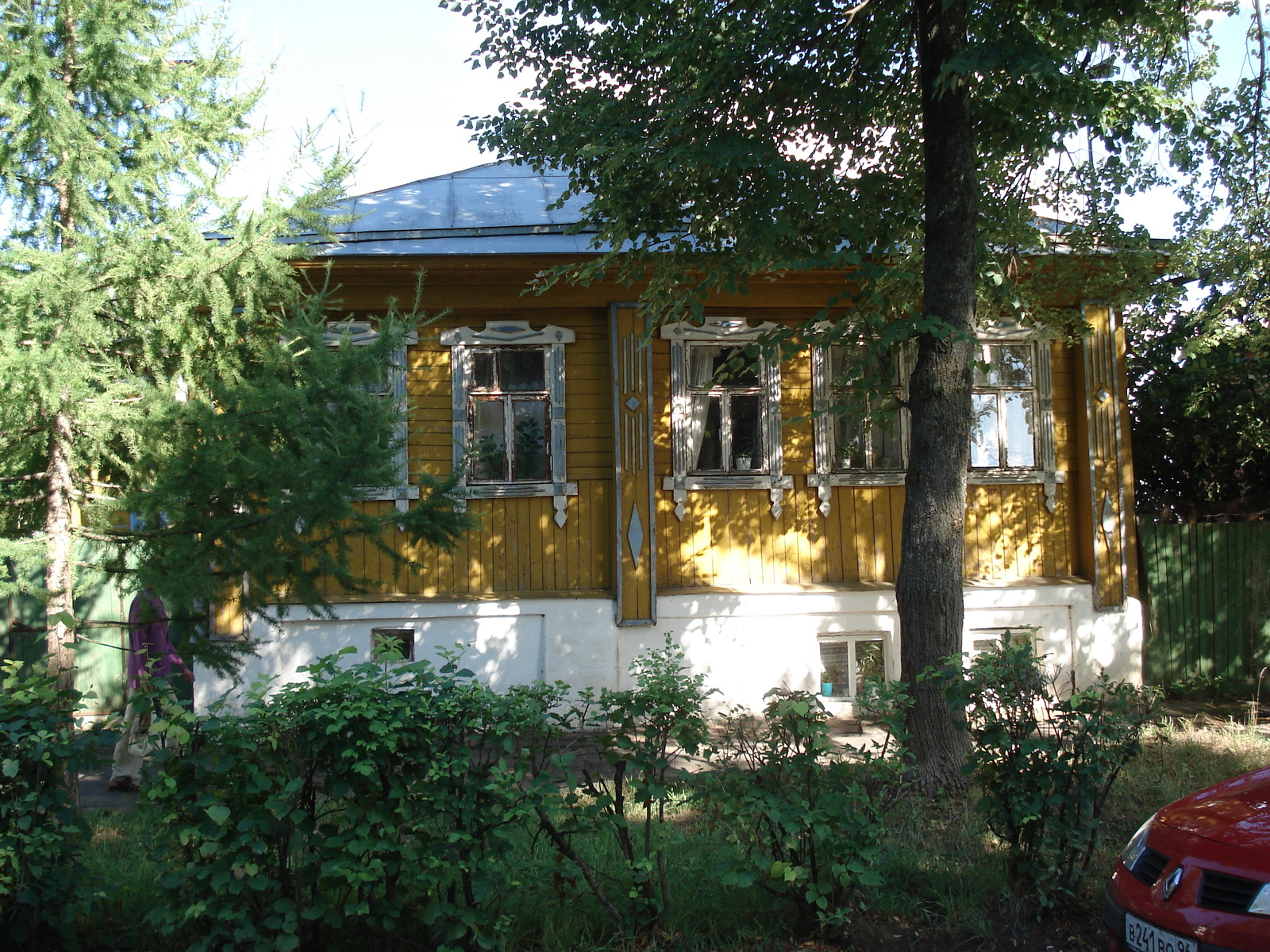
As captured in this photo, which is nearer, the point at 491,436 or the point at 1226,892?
the point at 1226,892

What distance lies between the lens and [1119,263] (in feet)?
27.1

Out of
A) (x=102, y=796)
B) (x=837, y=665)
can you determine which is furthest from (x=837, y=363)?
(x=102, y=796)

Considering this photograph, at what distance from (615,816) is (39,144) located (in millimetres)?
5176

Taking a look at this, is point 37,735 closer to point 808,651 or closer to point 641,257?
point 641,257

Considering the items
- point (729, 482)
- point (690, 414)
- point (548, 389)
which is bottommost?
point (729, 482)

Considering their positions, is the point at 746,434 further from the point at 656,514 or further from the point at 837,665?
the point at 837,665

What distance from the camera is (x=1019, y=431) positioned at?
964 centimetres

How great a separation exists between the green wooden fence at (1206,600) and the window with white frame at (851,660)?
9.91 feet

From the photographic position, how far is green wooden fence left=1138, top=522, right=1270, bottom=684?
9742 millimetres

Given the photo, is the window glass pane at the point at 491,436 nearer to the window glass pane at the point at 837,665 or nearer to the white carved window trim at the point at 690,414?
the white carved window trim at the point at 690,414

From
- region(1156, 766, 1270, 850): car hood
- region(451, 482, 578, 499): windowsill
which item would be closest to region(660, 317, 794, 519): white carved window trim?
region(451, 482, 578, 499): windowsill

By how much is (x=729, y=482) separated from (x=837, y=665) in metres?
2.18

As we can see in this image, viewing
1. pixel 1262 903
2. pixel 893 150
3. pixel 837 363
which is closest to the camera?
pixel 1262 903

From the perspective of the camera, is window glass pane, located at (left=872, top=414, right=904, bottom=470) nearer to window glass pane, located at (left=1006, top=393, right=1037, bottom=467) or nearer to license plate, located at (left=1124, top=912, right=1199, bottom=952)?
window glass pane, located at (left=1006, top=393, right=1037, bottom=467)
